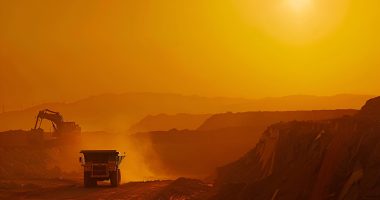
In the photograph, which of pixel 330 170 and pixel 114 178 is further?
pixel 114 178

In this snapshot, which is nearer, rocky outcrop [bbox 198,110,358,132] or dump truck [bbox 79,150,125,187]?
dump truck [bbox 79,150,125,187]

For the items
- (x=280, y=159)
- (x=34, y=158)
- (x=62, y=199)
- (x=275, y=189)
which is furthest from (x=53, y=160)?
(x=275, y=189)

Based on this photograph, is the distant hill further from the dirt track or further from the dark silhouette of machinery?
the dirt track

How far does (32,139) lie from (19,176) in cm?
1337

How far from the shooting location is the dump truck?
1436 inches

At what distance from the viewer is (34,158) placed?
64.1 meters

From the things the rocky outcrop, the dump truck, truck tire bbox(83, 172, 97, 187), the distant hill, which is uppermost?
the rocky outcrop

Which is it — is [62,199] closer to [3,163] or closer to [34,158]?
[3,163]

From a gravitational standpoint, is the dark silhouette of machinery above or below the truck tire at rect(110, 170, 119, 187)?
above

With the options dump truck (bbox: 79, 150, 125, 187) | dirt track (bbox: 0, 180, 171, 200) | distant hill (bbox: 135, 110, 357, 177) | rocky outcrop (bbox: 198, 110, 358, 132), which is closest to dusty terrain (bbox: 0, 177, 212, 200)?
dirt track (bbox: 0, 180, 171, 200)

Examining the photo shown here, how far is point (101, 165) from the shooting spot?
36.6 metres

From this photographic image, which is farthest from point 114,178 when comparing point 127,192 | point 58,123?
point 58,123

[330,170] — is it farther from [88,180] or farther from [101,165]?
[88,180]

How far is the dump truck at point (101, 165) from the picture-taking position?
36.5 meters
